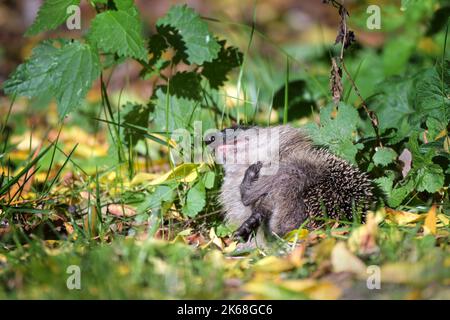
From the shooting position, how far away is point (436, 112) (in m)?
4.36

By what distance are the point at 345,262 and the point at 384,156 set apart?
125 cm

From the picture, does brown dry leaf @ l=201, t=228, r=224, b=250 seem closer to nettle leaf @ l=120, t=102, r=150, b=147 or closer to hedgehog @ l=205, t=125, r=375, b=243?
→ hedgehog @ l=205, t=125, r=375, b=243

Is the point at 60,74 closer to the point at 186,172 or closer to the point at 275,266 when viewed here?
the point at 186,172

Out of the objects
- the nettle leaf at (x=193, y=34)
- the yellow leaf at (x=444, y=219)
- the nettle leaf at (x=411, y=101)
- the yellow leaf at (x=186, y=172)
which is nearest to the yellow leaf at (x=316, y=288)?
the yellow leaf at (x=444, y=219)

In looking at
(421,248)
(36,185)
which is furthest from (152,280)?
(36,185)

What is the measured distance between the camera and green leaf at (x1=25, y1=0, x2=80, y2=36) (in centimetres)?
440

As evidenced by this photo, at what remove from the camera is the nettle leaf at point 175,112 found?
4762 mm

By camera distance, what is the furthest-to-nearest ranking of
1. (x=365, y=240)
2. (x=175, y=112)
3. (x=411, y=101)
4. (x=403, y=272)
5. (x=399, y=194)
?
(x=411, y=101) → (x=175, y=112) → (x=399, y=194) → (x=365, y=240) → (x=403, y=272)

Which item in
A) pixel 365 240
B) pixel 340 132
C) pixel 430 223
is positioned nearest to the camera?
pixel 365 240

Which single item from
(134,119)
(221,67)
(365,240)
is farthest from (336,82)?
(134,119)

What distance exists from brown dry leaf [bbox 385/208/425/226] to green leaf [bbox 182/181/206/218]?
3.52 ft

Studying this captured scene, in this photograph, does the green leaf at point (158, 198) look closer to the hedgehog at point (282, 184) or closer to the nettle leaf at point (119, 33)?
the hedgehog at point (282, 184)

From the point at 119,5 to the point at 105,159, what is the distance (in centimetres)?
132

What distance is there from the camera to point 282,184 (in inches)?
155
